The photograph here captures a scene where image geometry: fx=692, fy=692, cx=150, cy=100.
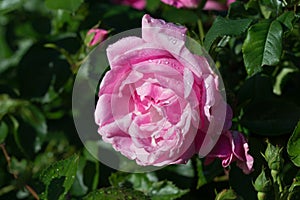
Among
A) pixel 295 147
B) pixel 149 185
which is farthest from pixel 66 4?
pixel 295 147

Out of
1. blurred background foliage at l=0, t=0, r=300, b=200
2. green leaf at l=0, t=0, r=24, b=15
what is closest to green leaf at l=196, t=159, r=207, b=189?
blurred background foliage at l=0, t=0, r=300, b=200

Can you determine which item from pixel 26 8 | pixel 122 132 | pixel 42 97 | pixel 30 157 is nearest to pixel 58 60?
pixel 42 97

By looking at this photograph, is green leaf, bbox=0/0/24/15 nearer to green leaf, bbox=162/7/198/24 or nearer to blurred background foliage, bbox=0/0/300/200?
blurred background foliage, bbox=0/0/300/200

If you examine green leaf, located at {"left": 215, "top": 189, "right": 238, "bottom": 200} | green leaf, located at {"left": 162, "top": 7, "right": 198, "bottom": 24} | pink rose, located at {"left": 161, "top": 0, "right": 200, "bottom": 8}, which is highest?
pink rose, located at {"left": 161, "top": 0, "right": 200, "bottom": 8}

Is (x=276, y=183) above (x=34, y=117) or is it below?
above

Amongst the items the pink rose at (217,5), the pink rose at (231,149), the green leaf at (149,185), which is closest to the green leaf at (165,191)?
the green leaf at (149,185)

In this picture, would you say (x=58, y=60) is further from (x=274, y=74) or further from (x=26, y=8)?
(x=26, y=8)

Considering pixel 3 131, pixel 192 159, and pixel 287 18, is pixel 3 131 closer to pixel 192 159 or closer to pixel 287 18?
pixel 192 159

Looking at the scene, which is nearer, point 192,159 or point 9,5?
point 192,159
